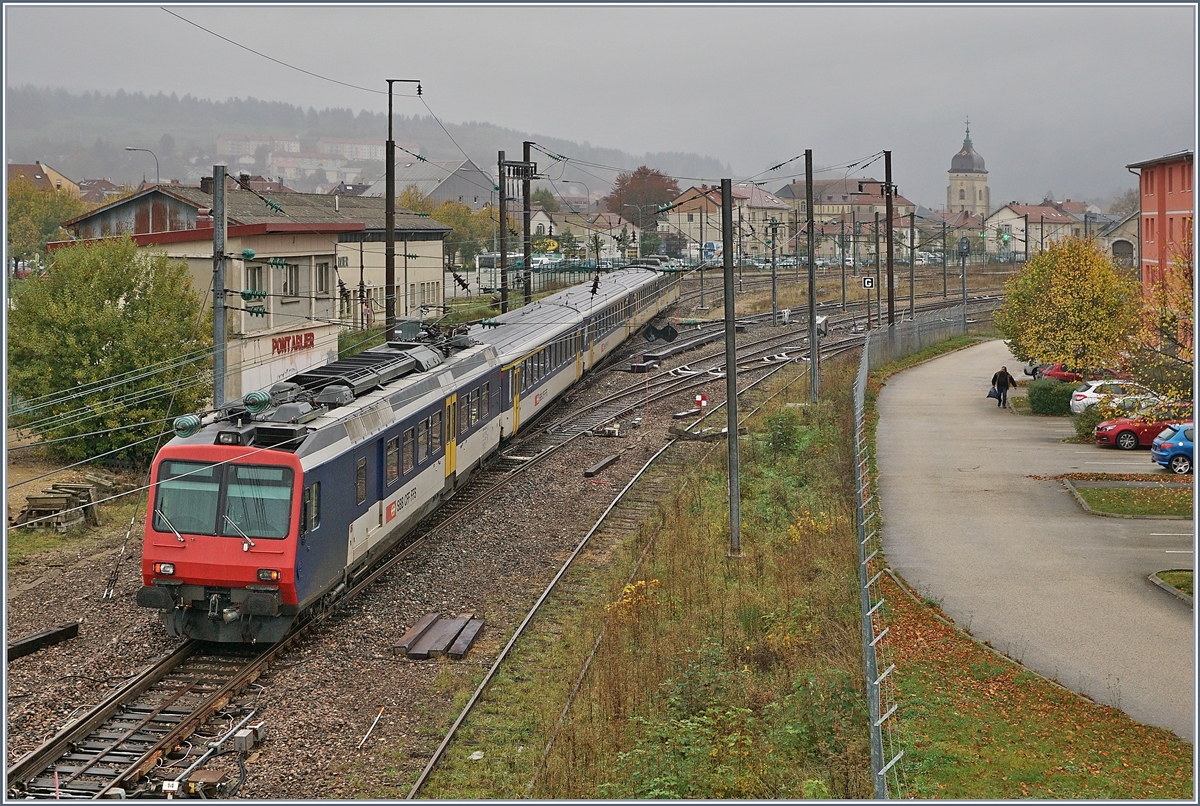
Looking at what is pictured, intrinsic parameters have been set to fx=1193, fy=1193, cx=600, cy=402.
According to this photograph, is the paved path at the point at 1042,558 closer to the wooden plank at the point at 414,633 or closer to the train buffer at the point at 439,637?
the train buffer at the point at 439,637

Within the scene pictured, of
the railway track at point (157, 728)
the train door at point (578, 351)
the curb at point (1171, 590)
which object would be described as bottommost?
the railway track at point (157, 728)

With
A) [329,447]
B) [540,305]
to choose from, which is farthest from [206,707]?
[540,305]

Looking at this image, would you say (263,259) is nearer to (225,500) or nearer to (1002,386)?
(225,500)

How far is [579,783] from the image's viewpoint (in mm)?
12102

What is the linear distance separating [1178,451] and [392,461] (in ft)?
60.3

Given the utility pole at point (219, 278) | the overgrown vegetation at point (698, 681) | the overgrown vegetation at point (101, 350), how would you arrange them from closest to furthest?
1. the overgrown vegetation at point (698, 681)
2. the utility pole at point (219, 278)
3. the overgrown vegetation at point (101, 350)

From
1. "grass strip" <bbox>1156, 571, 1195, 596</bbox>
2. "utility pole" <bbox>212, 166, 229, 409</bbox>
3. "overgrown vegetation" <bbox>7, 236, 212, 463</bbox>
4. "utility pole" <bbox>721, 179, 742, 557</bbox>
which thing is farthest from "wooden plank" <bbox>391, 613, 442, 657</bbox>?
"overgrown vegetation" <bbox>7, 236, 212, 463</bbox>

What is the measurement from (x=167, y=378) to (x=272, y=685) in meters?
14.7

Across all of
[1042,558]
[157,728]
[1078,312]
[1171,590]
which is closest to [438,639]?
[157,728]

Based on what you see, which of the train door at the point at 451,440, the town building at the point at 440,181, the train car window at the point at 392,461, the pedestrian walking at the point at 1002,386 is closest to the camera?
the train car window at the point at 392,461

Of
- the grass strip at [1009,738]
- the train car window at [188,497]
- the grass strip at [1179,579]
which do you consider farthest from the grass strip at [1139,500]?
the train car window at [188,497]

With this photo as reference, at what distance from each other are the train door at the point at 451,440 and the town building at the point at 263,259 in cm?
732

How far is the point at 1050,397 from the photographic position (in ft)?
121

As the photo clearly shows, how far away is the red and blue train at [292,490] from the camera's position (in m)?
15.3
